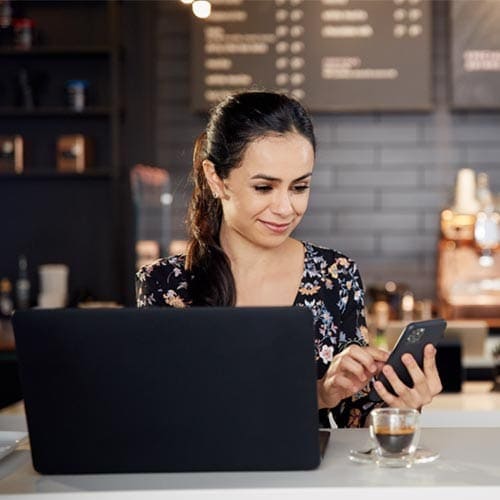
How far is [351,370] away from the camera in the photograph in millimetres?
1732

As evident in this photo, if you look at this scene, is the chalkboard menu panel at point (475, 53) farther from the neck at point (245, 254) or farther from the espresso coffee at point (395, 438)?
the espresso coffee at point (395, 438)

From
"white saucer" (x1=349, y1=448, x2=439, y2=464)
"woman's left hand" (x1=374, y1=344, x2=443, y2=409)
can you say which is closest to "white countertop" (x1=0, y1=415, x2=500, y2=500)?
"white saucer" (x1=349, y1=448, x2=439, y2=464)

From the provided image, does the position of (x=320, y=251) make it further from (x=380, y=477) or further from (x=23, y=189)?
(x=23, y=189)

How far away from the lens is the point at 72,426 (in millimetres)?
1461

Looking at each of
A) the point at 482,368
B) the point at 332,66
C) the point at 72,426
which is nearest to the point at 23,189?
the point at 332,66

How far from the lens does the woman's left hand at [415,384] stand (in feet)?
5.64

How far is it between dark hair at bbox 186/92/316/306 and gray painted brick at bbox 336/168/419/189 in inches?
131

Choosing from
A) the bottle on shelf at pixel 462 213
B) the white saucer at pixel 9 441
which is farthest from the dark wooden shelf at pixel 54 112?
the white saucer at pixel 9 441

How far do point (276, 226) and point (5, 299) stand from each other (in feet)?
11.0

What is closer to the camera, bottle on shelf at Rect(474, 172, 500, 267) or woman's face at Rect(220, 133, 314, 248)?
woman's face at Rect(220, 133, 314, 248)

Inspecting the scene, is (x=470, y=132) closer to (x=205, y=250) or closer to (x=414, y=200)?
(x=414, y=200)

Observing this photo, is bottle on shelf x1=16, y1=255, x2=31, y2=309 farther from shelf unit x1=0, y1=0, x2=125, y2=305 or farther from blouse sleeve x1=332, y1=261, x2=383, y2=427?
blouse sleeve x1=332, y1=261, x2=383, y2=427

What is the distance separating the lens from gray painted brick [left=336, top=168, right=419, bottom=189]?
222 inches

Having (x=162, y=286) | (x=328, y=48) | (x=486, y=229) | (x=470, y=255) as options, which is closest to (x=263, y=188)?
(x=162, y=286)
